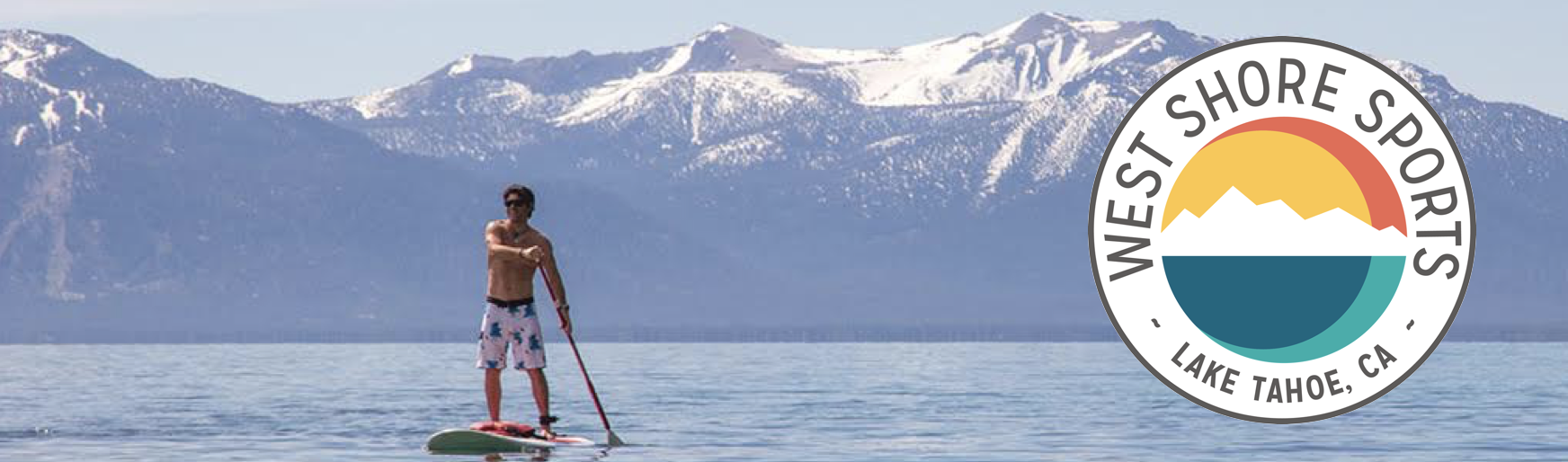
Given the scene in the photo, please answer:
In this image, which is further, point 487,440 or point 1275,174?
point 487,440

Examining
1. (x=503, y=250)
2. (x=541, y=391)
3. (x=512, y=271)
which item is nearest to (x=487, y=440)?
(x=541, y=391)

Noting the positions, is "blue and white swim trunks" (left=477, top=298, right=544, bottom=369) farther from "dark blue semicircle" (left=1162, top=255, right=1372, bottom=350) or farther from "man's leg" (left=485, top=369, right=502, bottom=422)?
"dark blue semicircle" (left=1162, top=255, right=1372, bottom=350)

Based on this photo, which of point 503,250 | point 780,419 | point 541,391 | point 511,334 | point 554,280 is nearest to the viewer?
point 503,250

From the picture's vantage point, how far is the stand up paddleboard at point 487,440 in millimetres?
31922

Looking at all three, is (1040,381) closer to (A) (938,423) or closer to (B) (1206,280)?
(A) (938,423)

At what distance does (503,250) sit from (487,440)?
2.11 metres

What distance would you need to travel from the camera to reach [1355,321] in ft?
92.8

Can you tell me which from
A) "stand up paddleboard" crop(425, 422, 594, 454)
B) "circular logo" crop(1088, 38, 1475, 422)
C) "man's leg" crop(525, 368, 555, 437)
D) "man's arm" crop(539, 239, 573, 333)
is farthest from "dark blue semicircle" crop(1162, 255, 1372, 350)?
"stand up paddleboard" crop(425, 422, 594, 454)

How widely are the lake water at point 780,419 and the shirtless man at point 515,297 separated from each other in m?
1.10

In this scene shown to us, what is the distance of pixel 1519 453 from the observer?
107 feet

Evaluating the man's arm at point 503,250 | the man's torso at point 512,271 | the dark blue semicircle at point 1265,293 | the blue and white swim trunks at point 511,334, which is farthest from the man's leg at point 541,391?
the dark blue semicircle at point 1265,293

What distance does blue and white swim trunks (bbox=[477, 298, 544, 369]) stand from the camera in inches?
1271

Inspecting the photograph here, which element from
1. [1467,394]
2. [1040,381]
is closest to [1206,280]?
[1467,394]

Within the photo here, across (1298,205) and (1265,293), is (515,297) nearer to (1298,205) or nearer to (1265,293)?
(1265,293)
